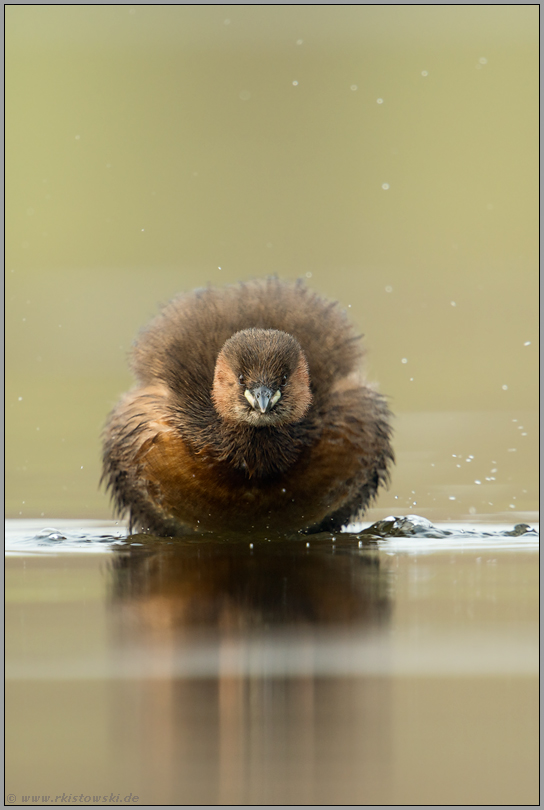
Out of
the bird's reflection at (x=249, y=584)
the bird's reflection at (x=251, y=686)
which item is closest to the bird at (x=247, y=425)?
the bird's reflection at (x=249, y=584)

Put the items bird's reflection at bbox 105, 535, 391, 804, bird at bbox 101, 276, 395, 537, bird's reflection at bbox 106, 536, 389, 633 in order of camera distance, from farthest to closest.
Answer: bird at bbox 101, 276, 395, 537
bird's reflection at bbox 106, 536, 389, 633
bird's reflection at bbox 105, 535, 391, 804

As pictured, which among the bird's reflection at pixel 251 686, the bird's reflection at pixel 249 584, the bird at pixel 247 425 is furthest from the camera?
the bird at pixel 247 425

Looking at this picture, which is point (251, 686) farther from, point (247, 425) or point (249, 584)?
point (247, 425)

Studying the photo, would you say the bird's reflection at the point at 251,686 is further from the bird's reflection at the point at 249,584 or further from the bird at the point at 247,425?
the bird at the point at 247,425

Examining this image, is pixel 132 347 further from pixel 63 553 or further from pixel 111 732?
pixel 111 732

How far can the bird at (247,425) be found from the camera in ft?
18.1

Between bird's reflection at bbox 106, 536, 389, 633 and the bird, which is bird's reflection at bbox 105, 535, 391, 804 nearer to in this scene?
bird's reflection at bbox 106, 536, 389, 633

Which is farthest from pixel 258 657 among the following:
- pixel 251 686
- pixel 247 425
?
pixel 247 425

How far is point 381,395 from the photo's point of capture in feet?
20.4

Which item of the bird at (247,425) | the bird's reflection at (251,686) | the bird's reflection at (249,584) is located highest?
the bird at (247,425)

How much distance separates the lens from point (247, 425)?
554 centimetres

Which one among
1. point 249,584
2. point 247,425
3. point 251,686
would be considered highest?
point 247,425

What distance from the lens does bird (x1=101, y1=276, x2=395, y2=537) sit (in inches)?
217

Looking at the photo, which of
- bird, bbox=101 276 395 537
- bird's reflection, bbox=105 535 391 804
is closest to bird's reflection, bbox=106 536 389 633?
bird's reflection, bbox=105 535 391 804
